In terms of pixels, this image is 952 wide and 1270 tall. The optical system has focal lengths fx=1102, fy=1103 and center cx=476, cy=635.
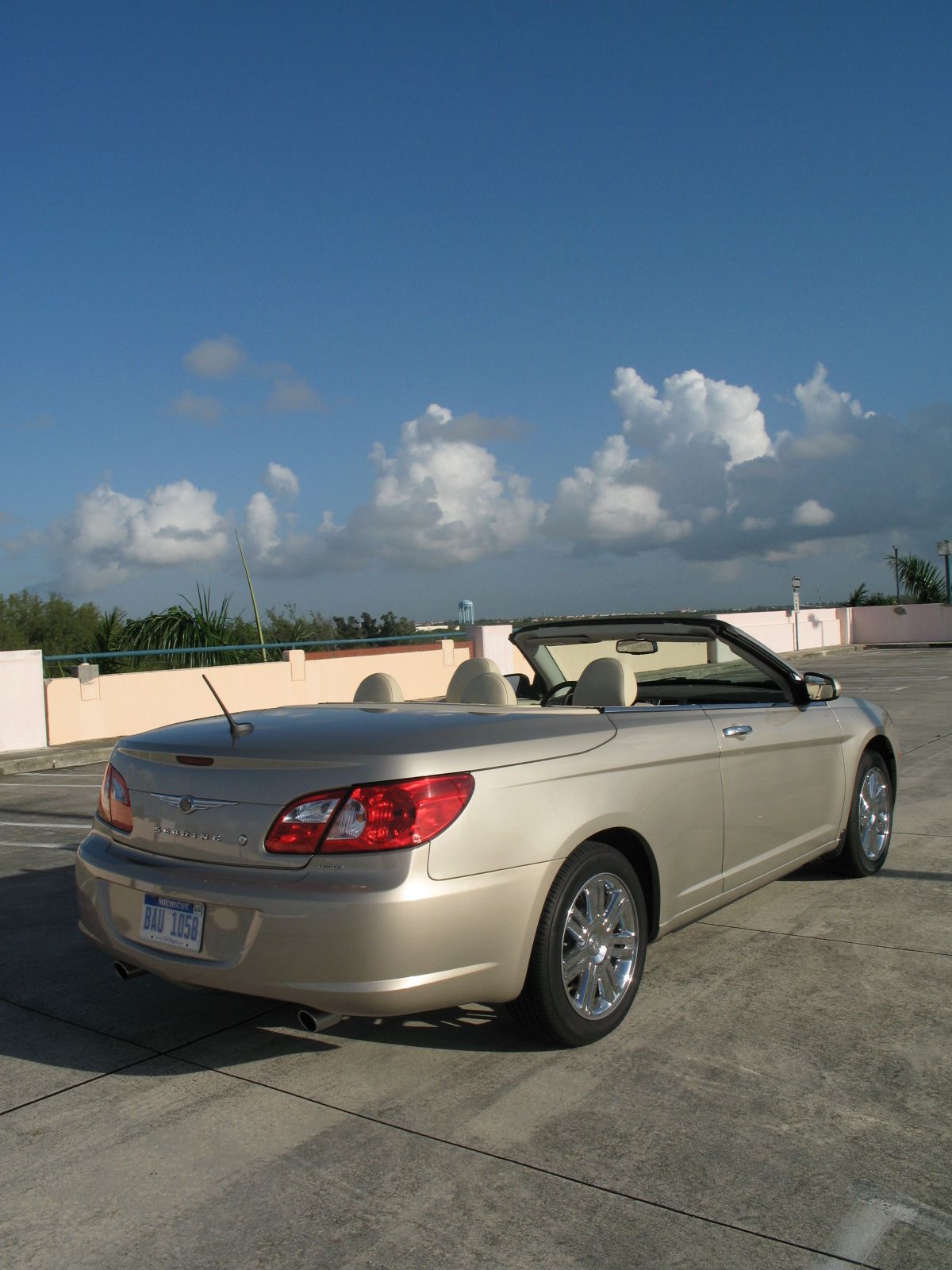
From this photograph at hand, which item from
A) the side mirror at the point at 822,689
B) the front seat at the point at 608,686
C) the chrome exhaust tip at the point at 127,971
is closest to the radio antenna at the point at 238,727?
the chrome exhaust tip at the point at 127,971

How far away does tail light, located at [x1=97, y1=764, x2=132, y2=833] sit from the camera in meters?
4.05

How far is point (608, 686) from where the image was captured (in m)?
4.86

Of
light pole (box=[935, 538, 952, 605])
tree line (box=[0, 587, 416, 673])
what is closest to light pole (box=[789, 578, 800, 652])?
light pole (box=[935, 538, 952, 605])

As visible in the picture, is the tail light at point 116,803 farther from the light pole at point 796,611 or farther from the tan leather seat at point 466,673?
the light pole at point 796,611

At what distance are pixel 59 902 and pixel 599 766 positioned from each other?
12.6ft

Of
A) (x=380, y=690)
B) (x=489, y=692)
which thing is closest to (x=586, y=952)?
(x=489, y=692)

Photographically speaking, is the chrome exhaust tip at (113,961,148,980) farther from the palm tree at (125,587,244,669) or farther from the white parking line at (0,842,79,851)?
the palm tree at (125,587,244,669)

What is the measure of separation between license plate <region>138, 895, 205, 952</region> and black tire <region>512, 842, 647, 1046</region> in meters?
1.09

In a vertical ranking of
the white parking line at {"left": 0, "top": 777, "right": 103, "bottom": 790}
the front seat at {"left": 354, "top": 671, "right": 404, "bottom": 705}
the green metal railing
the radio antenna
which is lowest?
the white parking line at {"left": 0, "top": 777, "right": 103, "bottom": 790}

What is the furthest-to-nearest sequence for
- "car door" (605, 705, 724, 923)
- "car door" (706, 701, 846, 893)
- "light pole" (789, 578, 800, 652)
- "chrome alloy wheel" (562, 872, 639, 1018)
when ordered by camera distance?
"light pole" (789, 578, 800, 652)
"car door" (706, 701, 846, 893)
"car door" (605, 705, 724, 923)
"chrome alloy wheel" (562, 872, 639, 1018)

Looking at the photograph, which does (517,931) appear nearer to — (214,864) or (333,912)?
(333,912)

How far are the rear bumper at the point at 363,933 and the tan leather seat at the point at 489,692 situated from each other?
4.23 ft

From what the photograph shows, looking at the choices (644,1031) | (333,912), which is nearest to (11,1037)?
(333,912)

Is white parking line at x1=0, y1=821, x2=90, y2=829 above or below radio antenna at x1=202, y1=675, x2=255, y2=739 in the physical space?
below
